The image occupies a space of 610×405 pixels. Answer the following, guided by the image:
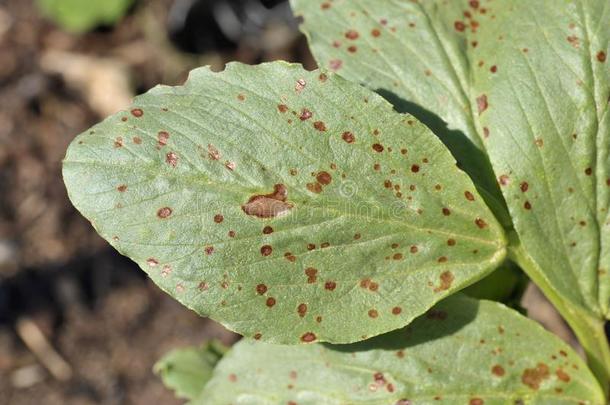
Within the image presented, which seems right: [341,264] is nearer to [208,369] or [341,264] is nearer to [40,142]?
[208,369]

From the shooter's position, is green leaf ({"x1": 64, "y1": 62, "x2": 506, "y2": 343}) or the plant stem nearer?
green leaf ({"x1": 64, "y1": 62, "x2": 506, "y2": 343})

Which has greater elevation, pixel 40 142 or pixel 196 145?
pixel 196 145

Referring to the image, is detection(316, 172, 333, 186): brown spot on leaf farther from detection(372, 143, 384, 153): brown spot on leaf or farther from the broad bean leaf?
the broad bean leaf

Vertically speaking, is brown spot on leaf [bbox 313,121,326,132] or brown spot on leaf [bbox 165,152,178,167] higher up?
brown spot on leaf [bbox 313,121,326,132]

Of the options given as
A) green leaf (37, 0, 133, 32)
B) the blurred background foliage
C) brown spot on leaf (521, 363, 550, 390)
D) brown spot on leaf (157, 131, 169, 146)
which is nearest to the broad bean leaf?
brown spot on leaf (521, 363, 550, 390)

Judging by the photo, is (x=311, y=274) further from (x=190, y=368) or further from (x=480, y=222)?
(x=190, y=368)

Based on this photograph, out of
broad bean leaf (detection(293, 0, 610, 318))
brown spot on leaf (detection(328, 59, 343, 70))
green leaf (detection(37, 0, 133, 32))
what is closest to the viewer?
broad bean leaf (detection(293, 0, 610, 318))

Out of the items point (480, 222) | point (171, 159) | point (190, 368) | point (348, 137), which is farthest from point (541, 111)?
Answer: point (190, 368)

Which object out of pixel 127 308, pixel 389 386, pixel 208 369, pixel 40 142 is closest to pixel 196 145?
pixel 389 386
